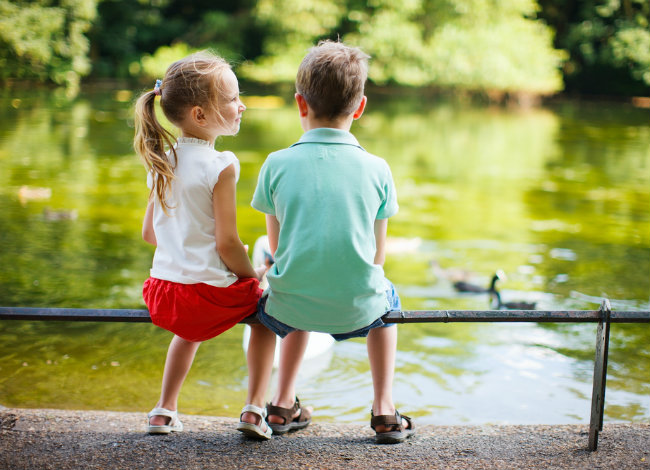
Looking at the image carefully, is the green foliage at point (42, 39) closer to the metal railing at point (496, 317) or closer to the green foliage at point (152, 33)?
the green foliage at point (152, 33)

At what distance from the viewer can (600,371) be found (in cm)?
197

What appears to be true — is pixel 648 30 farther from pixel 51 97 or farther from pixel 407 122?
pixel 51 97

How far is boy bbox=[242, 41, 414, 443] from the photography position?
1861 millimetres

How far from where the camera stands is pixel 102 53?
23047 millimetres

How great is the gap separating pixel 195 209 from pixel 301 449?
2.35 ft

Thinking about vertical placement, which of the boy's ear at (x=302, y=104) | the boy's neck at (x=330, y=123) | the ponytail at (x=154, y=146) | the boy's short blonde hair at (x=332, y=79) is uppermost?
the boy's short blonde hair at (x=332, y=79)

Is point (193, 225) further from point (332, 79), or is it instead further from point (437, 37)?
point (437, 37)

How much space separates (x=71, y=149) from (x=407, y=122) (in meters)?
9.00

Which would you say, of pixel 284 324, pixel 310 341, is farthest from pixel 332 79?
pixel 310 341

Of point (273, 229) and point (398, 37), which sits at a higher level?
point (398, 37)

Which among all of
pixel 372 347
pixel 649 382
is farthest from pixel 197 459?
pixel 649 382

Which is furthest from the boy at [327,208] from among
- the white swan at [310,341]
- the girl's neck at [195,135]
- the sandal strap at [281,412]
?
the white swan at [310,341]

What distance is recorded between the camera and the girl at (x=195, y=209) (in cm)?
192

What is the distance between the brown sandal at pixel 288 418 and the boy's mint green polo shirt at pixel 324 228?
1.18 ft
